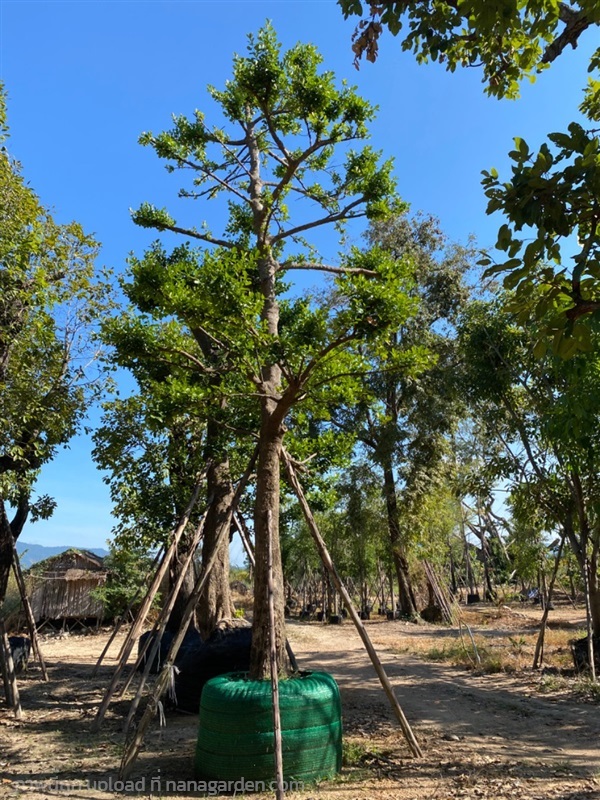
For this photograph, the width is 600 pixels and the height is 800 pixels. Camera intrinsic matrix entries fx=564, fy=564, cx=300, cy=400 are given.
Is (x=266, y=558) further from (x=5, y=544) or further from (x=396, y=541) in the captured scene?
(x=396, y=541)

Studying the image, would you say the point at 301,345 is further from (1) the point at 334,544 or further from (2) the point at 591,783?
(1) the point at 334,544

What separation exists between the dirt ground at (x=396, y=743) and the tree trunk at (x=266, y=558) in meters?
1.02

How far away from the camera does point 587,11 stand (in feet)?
7.77

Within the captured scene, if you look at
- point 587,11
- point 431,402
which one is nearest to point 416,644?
point 431,402

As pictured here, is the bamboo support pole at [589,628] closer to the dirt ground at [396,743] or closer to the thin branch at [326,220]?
the dirt ground at [396,743]

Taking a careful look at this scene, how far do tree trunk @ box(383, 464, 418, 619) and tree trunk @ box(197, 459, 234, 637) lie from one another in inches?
Result: 437

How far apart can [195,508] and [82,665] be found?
6.24 meters

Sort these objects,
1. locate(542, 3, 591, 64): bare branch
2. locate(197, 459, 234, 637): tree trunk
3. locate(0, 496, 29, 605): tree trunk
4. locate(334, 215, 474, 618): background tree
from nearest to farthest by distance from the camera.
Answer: locate(542, 3, 591, 64): bare branch, locate(197, 459, 234, 637): tree trunk, locate(0, 496, 29, 605): tree trunk, locate(334, 215, 474, 618): background tree

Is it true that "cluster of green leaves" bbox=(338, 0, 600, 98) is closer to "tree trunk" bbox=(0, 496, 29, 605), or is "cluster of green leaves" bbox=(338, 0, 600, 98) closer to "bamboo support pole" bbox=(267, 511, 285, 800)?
"bamboo support pole" bbox=(267, 511, 285, 800)

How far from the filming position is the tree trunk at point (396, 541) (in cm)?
1892

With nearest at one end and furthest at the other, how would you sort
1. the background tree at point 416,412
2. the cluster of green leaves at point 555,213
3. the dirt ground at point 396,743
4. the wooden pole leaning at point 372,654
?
the cluster of green leaves at point 555,213 < the dirt ground at point 396,743 < the wooden pole leaning at point 372,654 < the background tree at point 416,412

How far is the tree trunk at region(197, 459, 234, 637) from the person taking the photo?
7.85 metres

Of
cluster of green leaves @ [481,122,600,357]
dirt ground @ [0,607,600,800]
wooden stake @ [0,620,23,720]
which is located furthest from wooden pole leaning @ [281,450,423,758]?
wooden stake @ [0,620,23,720]

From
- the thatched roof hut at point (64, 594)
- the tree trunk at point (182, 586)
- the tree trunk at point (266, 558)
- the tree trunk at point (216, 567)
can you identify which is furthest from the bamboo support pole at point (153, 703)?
the thatched roof hut at point (64, 594)
